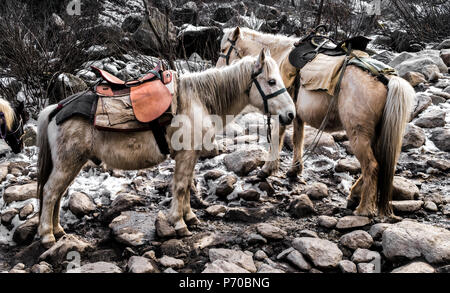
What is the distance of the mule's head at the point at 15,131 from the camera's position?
433 cm

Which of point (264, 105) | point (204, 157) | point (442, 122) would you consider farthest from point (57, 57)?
A: point (442, 122)

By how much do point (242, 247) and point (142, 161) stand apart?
4.24ft

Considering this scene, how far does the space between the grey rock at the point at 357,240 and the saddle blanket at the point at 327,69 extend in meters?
1.48

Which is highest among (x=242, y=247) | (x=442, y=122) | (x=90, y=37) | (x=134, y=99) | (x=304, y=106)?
(x=90, y=37)

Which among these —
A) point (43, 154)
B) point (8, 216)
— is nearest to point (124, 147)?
point (43, 154)

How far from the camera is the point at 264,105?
324 centimetres

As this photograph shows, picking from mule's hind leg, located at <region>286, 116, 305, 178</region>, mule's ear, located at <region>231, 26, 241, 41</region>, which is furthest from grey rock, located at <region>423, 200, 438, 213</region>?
mule's ear, located at <region>231, 26, 241, 41</region>

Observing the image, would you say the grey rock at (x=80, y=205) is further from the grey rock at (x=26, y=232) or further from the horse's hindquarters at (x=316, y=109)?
the horse's hindquarters at (x=316, y=109)

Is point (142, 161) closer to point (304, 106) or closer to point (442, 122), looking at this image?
point (304, 106)

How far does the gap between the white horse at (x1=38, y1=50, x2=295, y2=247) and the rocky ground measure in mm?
329

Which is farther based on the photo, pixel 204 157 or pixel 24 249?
pixel 204 157

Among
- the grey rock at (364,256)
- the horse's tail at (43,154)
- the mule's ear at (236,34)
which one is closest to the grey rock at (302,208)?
the grey rock at (364,256)

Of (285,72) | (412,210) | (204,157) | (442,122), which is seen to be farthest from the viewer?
(442,122)
